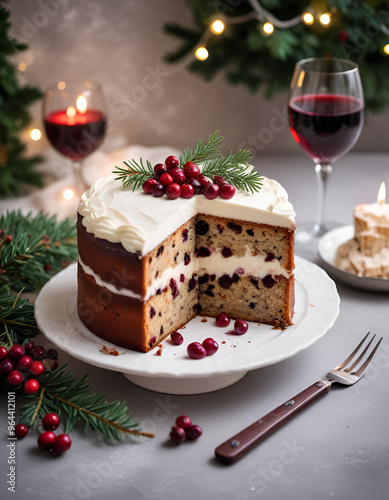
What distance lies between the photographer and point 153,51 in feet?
10.8

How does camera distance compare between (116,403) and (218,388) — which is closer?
(116,403)

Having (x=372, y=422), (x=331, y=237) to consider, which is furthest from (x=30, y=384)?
(x=331, y=237)

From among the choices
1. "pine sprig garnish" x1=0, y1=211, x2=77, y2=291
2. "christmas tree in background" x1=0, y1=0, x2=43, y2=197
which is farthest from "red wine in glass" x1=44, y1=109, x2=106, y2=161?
"pine sprig garnish" x1=0, y1=211, x2=77, y2=291

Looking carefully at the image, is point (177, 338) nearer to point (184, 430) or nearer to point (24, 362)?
point (184, 430)

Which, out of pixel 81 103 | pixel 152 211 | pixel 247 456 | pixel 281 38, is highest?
pixel 281 38

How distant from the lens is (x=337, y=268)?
7.66ft

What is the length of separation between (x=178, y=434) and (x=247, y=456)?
175 mm

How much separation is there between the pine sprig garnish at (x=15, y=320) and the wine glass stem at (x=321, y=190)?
1.22 meters

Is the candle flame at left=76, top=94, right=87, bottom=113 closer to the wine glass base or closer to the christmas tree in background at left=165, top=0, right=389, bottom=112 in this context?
the christmas tree in background at left=165, top=0, right=389, bottom=112

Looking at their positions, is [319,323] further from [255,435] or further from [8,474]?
[8,474]

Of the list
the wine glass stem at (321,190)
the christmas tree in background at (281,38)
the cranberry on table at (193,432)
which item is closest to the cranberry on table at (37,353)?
the cranberry on table at (193,432)

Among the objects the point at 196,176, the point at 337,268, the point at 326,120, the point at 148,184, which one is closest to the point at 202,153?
the point at 196,176

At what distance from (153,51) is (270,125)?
0.71 metres

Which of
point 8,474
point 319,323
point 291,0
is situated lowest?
point 8,474
